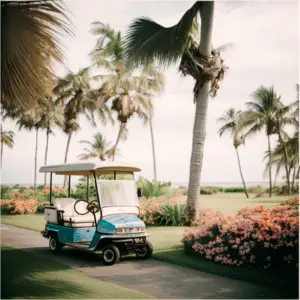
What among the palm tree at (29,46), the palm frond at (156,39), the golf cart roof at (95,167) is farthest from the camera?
the palm frond at (156,39)

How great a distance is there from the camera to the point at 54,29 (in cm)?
511

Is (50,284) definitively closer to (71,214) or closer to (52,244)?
(52,244)

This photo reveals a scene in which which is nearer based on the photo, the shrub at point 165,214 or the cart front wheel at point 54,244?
the cart front wheel at point 54,244

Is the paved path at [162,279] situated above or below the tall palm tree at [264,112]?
below

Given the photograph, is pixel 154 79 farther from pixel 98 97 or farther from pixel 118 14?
pixel 118 14

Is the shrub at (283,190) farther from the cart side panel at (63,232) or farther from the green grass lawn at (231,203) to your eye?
the cart side panel at (63,232)

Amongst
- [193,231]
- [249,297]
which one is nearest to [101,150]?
[193,231]

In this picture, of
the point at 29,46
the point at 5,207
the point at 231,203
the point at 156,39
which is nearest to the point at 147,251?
the point at 29,46

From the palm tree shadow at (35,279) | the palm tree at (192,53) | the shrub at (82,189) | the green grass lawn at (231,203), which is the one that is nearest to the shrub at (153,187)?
the green grass lawn at (231,203)

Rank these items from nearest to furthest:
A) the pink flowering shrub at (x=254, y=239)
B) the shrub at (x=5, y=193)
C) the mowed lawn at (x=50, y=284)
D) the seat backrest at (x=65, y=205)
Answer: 1. the mowed lawn at (x=50, y=284)
2. the pink flowering shrub at (x=254, y=239)
3. the seat backrest at (x=65, y=205)
4. the shrub at (x=5, y=193)

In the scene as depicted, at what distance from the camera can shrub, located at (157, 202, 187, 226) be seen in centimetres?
1420

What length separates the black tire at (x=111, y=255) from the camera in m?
7.95

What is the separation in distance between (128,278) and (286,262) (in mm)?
2764

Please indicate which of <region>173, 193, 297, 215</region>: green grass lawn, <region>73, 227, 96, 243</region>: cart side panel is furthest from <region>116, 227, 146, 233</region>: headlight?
<region>173, 193, 297, 215</region>: green grass lawn
